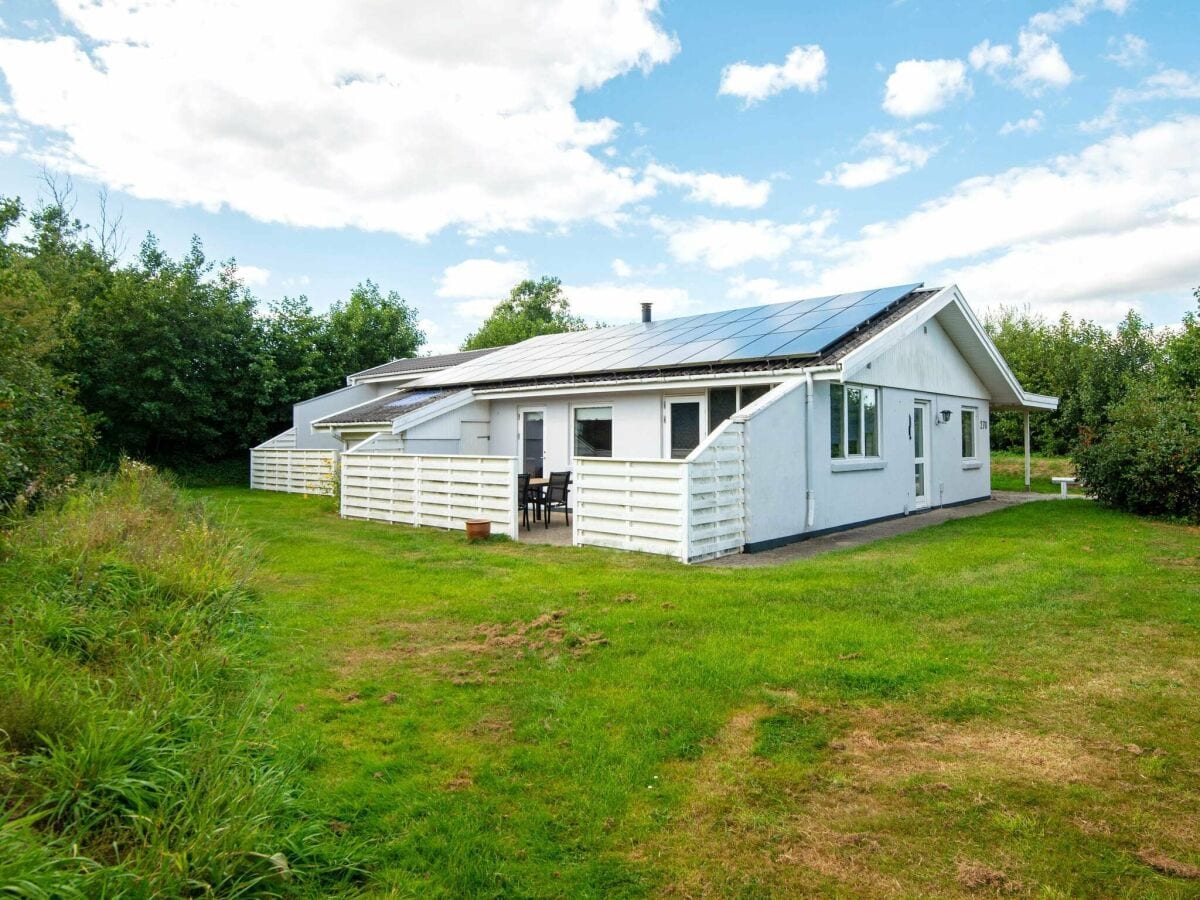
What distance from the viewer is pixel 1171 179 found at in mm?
21047

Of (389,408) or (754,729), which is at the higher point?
(389,408)

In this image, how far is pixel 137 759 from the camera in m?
3.20

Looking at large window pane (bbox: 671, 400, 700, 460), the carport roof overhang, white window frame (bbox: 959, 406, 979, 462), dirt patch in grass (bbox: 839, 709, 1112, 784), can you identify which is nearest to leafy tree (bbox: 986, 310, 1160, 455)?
the carport roof overhang

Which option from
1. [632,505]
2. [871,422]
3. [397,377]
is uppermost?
[397,377]

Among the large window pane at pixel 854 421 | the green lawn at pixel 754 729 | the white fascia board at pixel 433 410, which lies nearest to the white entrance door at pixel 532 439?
the white fascia board at pixel 433 410

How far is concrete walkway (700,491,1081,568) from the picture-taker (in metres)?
10.3

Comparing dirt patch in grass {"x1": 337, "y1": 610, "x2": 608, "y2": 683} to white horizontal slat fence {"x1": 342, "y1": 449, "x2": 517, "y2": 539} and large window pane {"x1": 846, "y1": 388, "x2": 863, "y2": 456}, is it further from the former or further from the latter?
large window pane {"x1": 846, "y1": 388, "x2": 863, "y2": 456}

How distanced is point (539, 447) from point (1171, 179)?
68.2 feet

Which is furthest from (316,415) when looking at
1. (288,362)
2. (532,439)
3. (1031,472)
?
(1031,472)

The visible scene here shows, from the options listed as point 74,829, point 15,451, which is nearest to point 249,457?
point 15,451

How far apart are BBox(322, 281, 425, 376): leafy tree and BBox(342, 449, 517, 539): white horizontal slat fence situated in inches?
704

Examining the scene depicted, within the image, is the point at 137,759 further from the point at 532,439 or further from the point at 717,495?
the point at 532,439

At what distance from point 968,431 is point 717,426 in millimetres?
9882

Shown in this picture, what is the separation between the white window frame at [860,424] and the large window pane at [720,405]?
181 cm
